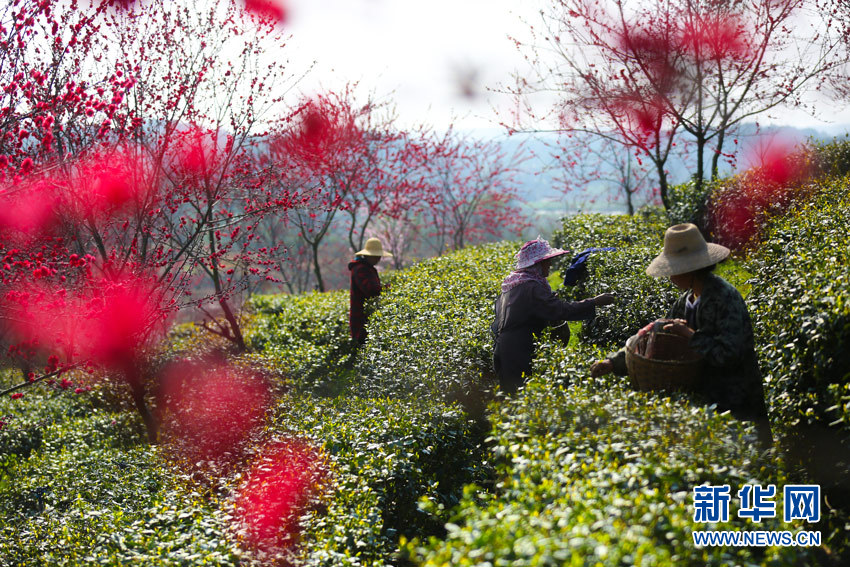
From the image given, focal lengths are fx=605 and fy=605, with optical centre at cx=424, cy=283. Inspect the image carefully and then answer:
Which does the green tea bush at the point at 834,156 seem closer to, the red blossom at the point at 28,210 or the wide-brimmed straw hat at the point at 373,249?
the wide-brimmed straw hat at the point at 373,249

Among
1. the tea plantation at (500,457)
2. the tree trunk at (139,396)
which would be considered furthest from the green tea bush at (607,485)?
the tree trunk at (139,396)

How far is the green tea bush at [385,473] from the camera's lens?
3.98 metres

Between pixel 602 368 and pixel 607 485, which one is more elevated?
pixel 602 368

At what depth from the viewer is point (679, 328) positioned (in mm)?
3678

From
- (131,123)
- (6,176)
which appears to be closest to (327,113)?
(131,123)

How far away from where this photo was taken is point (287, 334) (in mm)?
12055

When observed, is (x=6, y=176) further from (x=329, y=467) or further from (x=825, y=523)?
(x=825, y=523)

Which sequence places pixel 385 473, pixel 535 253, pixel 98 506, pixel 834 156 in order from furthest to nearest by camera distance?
1. pixel 834 156
2. pixel 535 253
3. pixel 98 506
4. pixel 385 473

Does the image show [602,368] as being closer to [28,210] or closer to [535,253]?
[535,253]

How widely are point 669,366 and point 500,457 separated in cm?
113

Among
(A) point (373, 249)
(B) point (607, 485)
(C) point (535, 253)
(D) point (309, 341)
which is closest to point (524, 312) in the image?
(C) point (535, 253)

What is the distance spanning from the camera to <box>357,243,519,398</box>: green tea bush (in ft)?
20.4

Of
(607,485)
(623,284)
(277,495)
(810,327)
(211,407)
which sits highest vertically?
(623,284)

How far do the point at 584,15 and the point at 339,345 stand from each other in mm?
7449
